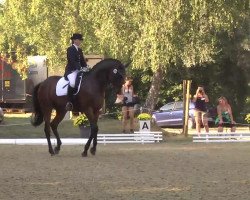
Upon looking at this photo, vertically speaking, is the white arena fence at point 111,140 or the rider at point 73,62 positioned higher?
the rider at point 73,62

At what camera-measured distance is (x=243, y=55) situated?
34.2 meters

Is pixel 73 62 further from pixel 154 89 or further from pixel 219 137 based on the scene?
pixel 154 89

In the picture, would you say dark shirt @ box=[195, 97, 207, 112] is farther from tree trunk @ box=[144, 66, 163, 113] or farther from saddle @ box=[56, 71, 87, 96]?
saddle @ box=[56, 71, 87, 96]

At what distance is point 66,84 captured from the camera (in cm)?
1389

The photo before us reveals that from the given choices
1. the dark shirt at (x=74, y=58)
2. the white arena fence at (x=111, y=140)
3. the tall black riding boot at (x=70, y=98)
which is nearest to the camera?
the dark shirt at (x=74, y=58)

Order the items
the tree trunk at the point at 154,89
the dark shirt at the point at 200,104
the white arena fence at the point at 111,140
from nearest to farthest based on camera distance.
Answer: the white arena fence at the point at 111,140 < the dark shirt at the point at 200,104 < the tree trunk at the point at 154,89

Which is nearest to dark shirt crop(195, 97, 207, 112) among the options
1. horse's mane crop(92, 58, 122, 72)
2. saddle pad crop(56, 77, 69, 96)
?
horse's mane crop(92, 58, 122, 72)

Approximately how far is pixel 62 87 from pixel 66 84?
0.16 meters

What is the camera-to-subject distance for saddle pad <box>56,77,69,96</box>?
45.7 feet

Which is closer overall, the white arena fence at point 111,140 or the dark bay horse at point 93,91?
the dark bay horse at point 93,91

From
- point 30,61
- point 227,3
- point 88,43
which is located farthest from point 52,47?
point 227,3

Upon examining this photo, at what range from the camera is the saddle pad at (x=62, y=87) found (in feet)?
45.7

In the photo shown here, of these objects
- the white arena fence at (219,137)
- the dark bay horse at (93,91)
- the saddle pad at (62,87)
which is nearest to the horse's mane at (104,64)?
the dark bay horse at (93,91)

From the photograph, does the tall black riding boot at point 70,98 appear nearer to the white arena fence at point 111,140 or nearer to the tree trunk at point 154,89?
the white arena fence at point 111,140
